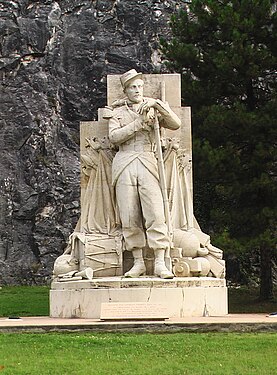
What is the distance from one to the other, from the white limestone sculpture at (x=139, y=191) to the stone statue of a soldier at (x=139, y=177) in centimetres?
2

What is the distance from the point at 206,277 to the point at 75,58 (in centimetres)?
2674

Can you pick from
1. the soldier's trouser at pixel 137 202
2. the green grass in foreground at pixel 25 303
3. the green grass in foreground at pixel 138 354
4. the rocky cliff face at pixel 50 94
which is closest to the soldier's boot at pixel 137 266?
the soldier's trouser at pixel 137 202

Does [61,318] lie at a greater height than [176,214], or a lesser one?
lesser

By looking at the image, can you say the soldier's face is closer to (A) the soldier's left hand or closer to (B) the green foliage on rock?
(A) the soldier's left hand

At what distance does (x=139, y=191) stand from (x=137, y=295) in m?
1.81

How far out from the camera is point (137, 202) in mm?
12719

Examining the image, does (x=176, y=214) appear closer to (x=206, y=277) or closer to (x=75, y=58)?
(x=206, y=277)

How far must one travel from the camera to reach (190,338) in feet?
29.6

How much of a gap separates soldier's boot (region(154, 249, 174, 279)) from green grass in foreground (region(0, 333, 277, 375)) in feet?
8.81

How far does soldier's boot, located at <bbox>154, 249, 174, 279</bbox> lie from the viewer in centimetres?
1211

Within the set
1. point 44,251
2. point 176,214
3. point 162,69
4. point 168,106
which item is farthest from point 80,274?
point 162,69

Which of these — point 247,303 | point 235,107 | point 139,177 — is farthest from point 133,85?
point 247,303

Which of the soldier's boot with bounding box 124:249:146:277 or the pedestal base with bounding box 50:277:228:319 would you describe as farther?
the soldier's boot with bounding box 124:249:146:277

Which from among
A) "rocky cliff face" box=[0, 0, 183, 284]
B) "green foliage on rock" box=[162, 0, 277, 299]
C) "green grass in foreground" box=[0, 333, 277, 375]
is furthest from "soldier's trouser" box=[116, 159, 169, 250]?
"rocky cliff face" box=[0, 0, 183, 284]
